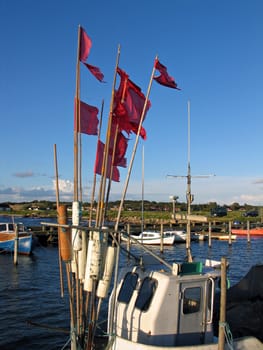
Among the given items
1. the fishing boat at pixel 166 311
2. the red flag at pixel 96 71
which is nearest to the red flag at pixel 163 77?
the red flag at pixel 96 71

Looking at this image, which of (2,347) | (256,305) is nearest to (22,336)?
(2,347)

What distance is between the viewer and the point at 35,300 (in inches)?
858

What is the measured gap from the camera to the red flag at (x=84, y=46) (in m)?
8.97

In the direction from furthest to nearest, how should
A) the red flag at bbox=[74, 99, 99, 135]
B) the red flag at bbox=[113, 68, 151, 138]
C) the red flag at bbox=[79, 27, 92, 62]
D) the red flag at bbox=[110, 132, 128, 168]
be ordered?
the red flag at bbox=[110, 132, 128, 168], the red flag at bbox=[113, 68, 151, 138], the red flag at bbox=[74, 99, 99, 135], the red flag at bbox=[79, 27, 92, 62]

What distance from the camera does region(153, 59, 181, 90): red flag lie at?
949cm

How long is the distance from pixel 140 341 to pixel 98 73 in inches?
253

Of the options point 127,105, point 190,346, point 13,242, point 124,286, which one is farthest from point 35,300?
point 13,242

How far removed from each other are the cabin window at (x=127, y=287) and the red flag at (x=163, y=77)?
496 cm

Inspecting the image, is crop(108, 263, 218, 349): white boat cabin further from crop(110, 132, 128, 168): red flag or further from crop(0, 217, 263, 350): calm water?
crop(110, 132, 128, 168): red flag

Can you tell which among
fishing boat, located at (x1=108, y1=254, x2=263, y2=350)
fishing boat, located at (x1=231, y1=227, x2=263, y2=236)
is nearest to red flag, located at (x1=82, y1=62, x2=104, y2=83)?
fishing boat, located at (x1=108, y1=254, x2=263, y2=350)

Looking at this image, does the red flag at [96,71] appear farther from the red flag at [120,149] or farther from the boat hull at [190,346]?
the boat hull at [190,346]

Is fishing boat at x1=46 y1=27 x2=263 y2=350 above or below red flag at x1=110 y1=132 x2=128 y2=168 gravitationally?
below

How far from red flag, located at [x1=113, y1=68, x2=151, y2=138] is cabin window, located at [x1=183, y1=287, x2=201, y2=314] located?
13.8 feet

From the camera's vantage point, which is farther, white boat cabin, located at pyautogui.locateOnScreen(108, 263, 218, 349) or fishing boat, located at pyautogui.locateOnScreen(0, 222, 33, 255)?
fishing boat, located at pyautogui.locateOnScreen(0, 222, 33, 255)
